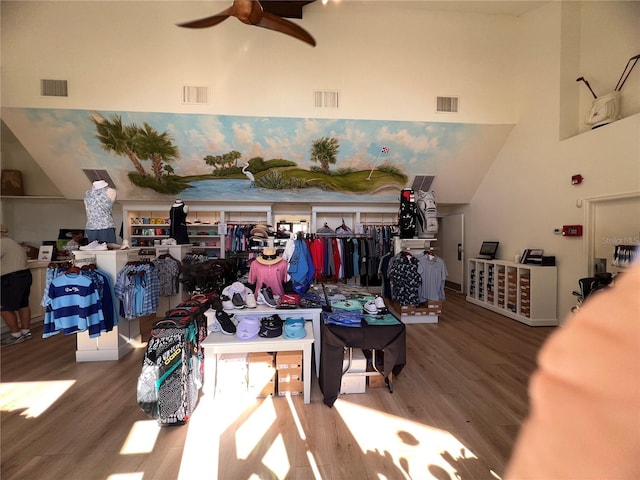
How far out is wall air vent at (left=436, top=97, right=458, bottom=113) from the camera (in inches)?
195

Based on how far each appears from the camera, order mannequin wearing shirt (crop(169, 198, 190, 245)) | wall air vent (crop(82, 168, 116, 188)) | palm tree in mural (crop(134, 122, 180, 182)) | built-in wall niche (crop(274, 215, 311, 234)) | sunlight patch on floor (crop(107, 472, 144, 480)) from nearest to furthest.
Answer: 1. sunlight patch on floor (crop(107, 472, 144, 480))
2. palm tree in mural (crop(134, 122, 180, 182))
3. mannequin wearing shirt (crop(169, 198, 190, 245))
4. wall air vent (crop(82, 168, 116, 188))
5. built-in wall niche (crop(274, 215, 311, 234))

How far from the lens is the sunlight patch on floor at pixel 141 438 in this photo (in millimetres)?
1890

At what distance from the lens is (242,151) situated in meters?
5.40

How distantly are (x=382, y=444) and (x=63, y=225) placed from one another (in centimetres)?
841

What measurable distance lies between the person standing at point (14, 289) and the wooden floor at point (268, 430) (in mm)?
1129

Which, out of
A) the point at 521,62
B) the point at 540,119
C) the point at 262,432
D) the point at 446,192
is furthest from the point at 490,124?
the point at 262,432

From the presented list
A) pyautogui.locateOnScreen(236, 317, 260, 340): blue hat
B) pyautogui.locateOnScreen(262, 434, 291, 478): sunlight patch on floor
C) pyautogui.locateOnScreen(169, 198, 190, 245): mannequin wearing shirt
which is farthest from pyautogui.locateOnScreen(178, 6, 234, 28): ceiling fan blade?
pyautogui.locateOnScreen(262, 434, 291, 478): sunlight patch on floor

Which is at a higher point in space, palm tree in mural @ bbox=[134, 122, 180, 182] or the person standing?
palm tree in mural @ bbox=[134, 122, 180, 182]

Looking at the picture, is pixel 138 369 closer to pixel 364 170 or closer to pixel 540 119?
pixel 364 170

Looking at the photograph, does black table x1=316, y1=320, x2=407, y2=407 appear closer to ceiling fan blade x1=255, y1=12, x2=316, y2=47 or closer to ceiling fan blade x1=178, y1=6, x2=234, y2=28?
ceiling fan blade x1=255, y1=12, x2=316, y2=47

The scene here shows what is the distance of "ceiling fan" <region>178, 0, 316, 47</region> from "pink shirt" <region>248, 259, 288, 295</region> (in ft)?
8.41

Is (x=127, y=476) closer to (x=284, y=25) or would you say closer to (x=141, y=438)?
(x=141, y=438)

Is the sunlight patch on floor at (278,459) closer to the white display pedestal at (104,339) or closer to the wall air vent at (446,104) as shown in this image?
the white display pedestal at (104,339)

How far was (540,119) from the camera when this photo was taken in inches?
182
